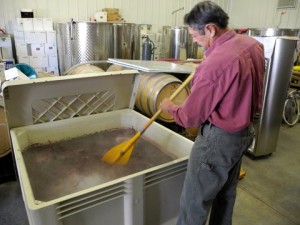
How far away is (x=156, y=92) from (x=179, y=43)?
10.3 feet

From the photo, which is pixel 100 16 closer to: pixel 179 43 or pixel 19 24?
pixel 19 24

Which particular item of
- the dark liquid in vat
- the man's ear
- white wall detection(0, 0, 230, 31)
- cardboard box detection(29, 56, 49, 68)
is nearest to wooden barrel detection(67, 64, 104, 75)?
cardboard box detection(29, 56, 49, 68)

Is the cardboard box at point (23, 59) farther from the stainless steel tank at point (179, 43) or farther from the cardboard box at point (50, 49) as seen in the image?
the stainless steel tank at point (179, 43)

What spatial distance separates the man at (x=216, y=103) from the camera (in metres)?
1.06

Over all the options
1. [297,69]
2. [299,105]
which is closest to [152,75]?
[299,105]

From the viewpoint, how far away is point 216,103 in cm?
109

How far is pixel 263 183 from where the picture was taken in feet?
8.14

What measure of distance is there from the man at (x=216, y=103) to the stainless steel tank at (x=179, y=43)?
169 inches

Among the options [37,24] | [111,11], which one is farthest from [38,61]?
[111,11]

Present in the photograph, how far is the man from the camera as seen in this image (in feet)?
3.48

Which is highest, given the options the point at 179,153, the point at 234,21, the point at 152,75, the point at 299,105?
the point at 234,21

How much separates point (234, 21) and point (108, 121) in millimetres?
6385

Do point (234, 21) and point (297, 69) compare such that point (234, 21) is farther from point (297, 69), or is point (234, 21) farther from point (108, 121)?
point (108, 121)

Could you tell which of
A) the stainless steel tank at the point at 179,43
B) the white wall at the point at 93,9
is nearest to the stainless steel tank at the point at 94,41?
the white wall at the point at 93,9
